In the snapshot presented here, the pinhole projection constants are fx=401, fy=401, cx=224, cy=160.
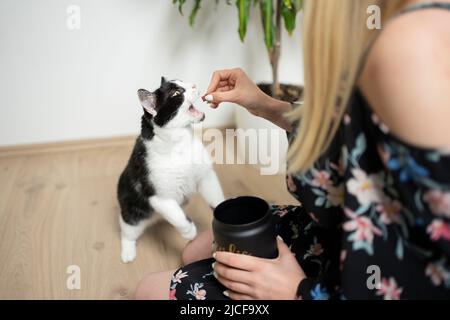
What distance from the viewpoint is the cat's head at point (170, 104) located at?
1.02 meters

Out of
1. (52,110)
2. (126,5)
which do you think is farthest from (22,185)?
(126,5)

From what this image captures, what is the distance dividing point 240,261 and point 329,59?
32 centimetres

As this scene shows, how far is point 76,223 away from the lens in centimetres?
144

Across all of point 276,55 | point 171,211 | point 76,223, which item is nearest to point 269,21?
point 276,55

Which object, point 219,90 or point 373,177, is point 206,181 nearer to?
point 219,90

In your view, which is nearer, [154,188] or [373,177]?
[373,177]

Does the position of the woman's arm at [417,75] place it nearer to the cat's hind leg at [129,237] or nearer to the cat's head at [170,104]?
the cat's head at [170,104]

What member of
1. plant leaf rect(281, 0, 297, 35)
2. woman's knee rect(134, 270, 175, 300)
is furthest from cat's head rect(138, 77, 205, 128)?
plant leaf rect(281, 0, 297, 35)

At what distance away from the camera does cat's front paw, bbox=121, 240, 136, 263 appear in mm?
1230

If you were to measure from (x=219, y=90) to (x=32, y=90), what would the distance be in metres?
1.22

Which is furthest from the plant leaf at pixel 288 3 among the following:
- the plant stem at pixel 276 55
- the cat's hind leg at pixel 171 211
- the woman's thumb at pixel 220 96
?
the cat's hind leg at pixel 171 211

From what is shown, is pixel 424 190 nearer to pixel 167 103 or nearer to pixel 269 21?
pixel 167 103

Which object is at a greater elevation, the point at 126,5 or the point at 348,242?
the point at 126,5
